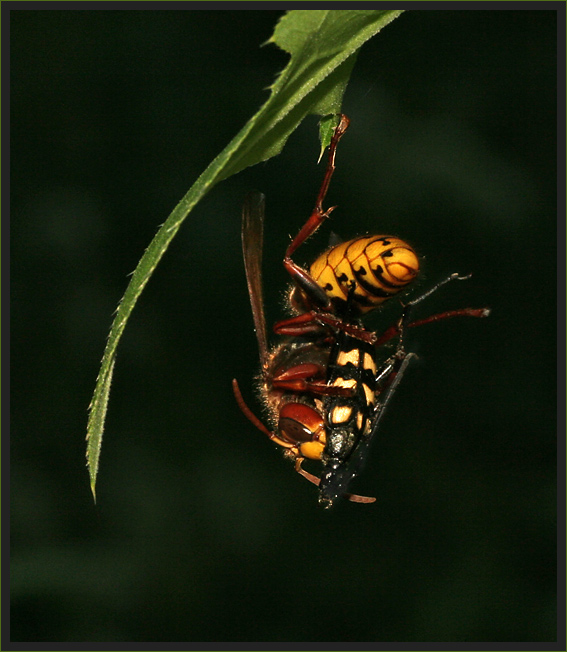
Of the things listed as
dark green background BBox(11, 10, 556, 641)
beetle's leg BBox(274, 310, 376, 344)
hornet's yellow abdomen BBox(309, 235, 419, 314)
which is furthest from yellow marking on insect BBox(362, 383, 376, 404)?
dark green background BBox(11, 10, 556, 641)

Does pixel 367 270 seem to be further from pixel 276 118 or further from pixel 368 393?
pixel 276 118

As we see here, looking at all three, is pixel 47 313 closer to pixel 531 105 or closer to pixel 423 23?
pixel 423 23

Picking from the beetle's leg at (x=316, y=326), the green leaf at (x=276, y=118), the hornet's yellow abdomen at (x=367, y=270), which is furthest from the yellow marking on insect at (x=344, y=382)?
the green leaf at (x=276, y=118)

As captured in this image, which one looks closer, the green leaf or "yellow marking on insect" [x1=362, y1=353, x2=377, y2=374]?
the green leaf

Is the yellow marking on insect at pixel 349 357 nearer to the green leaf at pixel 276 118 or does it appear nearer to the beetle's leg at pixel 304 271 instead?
the beetle's leg at pixel 304 271

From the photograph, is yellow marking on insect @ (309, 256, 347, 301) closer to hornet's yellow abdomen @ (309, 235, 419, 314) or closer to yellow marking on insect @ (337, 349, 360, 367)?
hornet's yellow abdomen @ (309, 235, 419, 314)

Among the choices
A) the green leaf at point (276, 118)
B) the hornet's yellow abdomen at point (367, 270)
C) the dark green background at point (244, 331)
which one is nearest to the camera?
the green leaf at point (276, 118)

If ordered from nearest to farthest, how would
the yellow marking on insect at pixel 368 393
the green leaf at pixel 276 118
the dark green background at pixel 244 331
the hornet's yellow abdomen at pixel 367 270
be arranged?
1. the green leaf at pixel 276 118
2. the hornet's yellow abdomen at pixel 367 270
3. the yellow marking on insect at pixel 368 393
4. the dark green background at pixel 244 331
